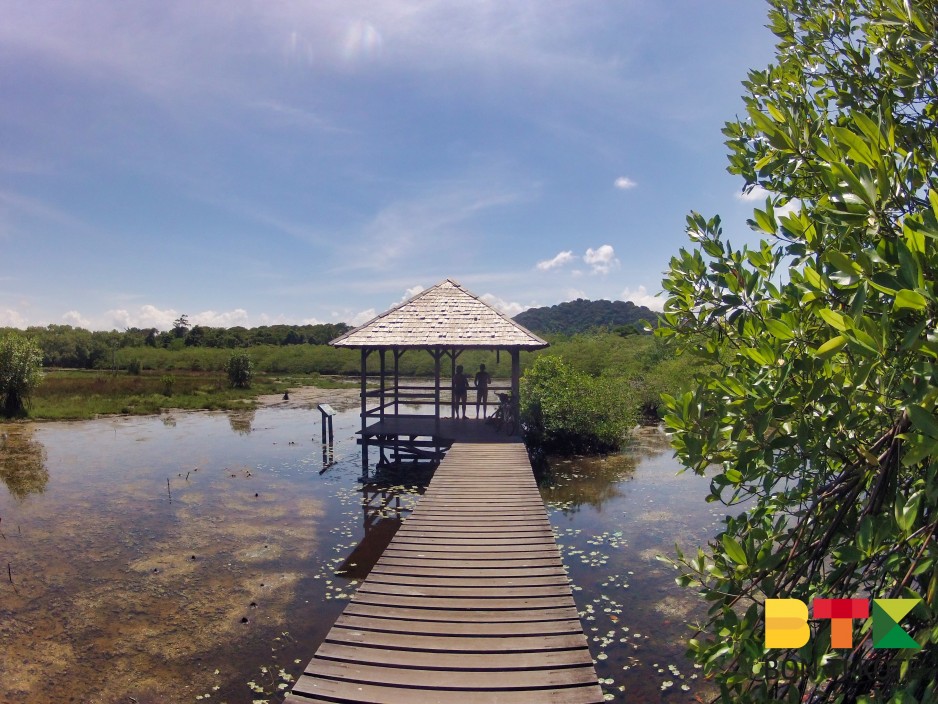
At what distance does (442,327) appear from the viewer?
15.0 m

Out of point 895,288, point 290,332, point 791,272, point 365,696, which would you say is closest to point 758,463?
point 791,272

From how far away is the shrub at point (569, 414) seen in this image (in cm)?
1652

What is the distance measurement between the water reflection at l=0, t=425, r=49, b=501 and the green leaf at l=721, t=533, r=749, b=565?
1514cm

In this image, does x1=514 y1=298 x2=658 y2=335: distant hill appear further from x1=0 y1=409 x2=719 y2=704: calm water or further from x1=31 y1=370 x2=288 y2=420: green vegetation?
x1=0 y1=409 x2=719 y2=704: calm water

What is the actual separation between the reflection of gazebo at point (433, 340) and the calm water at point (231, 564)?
1.58m

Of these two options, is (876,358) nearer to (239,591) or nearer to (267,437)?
(239,591)

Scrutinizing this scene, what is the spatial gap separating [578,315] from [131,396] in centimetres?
7019

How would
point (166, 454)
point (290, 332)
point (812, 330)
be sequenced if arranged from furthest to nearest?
point (290, 332)
point (166, 454)
point (812, 330)

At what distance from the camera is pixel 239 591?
7.87 meters

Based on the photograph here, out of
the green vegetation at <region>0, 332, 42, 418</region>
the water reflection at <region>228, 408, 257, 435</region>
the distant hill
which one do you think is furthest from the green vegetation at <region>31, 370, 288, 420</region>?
the distant hill

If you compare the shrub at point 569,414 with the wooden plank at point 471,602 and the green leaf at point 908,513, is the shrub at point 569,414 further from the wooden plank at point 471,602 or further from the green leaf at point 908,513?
the green leaf at point 908,513

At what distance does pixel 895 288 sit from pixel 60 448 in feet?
71.2

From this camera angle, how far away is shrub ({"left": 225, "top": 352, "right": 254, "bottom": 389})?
35.3 metres

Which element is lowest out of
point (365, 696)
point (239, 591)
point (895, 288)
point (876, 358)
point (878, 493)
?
point (239, 591)
